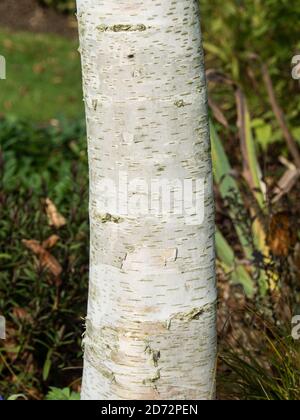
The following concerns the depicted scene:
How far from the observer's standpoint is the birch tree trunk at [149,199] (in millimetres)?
1968

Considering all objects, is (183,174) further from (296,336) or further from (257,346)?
(257,346)

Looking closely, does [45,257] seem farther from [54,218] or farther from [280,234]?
[280,234]

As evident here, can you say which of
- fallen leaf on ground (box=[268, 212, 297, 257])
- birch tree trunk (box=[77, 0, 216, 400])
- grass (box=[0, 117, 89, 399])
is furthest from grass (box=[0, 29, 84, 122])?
birch tree trunk (box=[77, 0, 216, 400])

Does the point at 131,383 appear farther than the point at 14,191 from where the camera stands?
No

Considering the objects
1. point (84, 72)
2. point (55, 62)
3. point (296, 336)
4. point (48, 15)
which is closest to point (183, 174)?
point (84, 72)

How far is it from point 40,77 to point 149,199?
23.6ft

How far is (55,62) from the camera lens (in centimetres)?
949

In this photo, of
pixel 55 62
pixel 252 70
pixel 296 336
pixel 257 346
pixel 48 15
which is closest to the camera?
pixel 296 336

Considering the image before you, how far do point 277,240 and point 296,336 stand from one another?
548 millimetres

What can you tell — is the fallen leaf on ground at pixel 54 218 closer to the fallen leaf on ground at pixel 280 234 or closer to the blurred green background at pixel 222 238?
the blurred green background at pixel 222 238

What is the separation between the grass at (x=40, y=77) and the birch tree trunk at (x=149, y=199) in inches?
198

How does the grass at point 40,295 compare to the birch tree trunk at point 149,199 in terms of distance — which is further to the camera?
the grass at point 40,295

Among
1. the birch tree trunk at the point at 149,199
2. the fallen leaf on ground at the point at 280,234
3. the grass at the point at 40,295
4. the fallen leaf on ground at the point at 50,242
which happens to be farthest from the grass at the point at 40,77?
the birch tree trunk at the point at 149,199

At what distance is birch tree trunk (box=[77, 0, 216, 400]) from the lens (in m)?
1.97
